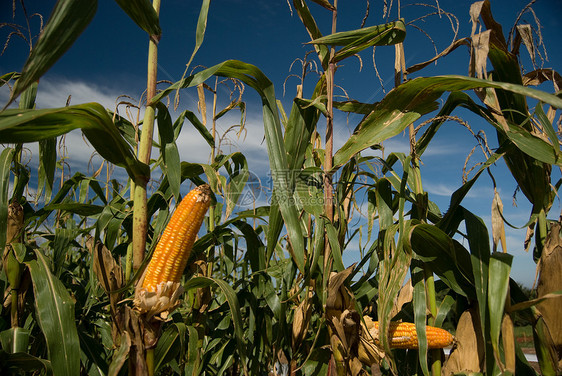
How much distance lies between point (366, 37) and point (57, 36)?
1431 millimetres

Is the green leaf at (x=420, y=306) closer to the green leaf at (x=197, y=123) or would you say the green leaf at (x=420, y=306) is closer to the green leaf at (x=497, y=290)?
the green leaf at (x=497, y=290)

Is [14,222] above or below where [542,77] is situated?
below

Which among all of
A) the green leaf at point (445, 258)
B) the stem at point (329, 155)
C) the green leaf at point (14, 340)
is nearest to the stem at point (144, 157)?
the stem at point (329, 155)

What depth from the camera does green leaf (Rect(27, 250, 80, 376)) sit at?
1418 mm

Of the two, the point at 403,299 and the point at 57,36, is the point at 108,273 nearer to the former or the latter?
the point at 57,36

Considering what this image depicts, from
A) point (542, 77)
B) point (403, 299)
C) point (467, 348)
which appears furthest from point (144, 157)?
point (542, 77)

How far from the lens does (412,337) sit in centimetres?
164

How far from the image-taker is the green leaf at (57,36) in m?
0.94

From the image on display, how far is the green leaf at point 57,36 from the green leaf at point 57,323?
39.6 inches

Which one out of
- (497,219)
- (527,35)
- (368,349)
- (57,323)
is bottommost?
(368,349)

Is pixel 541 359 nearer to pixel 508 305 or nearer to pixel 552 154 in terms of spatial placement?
pixel 508 305

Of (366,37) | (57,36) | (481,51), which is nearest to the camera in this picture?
Result: (57,36)

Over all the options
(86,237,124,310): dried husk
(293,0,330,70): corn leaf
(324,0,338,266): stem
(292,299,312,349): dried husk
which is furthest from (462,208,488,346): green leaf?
(86,237,124,310): dried husk

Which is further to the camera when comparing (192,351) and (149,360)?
(192,351)
